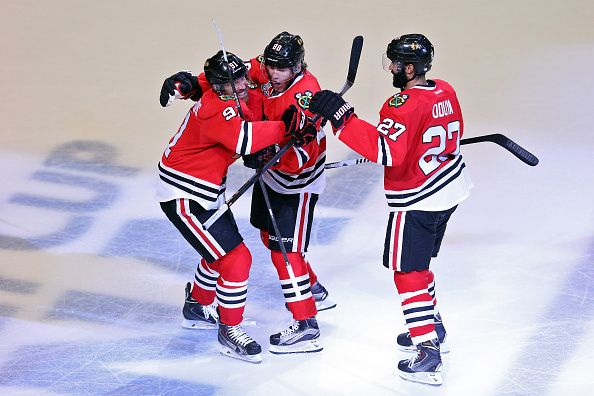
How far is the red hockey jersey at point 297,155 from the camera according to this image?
4.55 meters

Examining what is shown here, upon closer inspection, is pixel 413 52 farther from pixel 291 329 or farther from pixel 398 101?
pixel 291 329

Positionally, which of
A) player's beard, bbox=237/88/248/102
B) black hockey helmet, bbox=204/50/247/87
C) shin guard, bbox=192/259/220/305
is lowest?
shin guard, bbox=192/259/220/305

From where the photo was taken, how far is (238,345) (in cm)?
478

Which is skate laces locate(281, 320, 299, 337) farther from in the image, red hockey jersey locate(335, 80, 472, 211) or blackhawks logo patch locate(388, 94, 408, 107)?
blackhawks logo patch locate(388, 94, 408, 107)

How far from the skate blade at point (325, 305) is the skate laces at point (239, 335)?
19.0 inches

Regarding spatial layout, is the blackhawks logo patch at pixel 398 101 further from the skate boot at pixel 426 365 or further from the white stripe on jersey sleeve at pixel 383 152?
the skate boot at pixel 426 365

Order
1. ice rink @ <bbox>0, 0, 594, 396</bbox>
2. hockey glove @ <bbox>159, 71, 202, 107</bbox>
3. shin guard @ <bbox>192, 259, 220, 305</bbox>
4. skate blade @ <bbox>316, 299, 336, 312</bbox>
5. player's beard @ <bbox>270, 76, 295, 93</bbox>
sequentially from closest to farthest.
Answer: player's beard @ <bbox>270, 76, 295, 93</bbox> < ice rink @ <bbox>0, 0, 594, 396</bbox> < hockey glove @ <bbox>159, 71, 202, 107</bbox> < shin guard @ <bbox>192, 259, 220, 305</bbox> < skate blade @ <bbox>316, 299, 336, 312</bbox>

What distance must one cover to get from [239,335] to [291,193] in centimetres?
67

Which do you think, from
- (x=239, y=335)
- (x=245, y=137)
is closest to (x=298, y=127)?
(x=245, y=137)

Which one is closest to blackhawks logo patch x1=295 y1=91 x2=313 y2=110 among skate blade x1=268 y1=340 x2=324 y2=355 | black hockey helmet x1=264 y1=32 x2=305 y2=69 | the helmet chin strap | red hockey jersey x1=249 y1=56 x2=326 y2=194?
red hockey jersey x1=249 y1=56 x2=326 y2=194

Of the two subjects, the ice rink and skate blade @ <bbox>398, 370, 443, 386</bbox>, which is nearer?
skate blade @ <bbox>398, 370, 443, 386</bbox>

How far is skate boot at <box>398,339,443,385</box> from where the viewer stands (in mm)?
4539

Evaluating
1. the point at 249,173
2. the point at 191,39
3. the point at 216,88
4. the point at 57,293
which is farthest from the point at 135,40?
the point at 216,88

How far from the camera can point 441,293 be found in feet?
17.1
